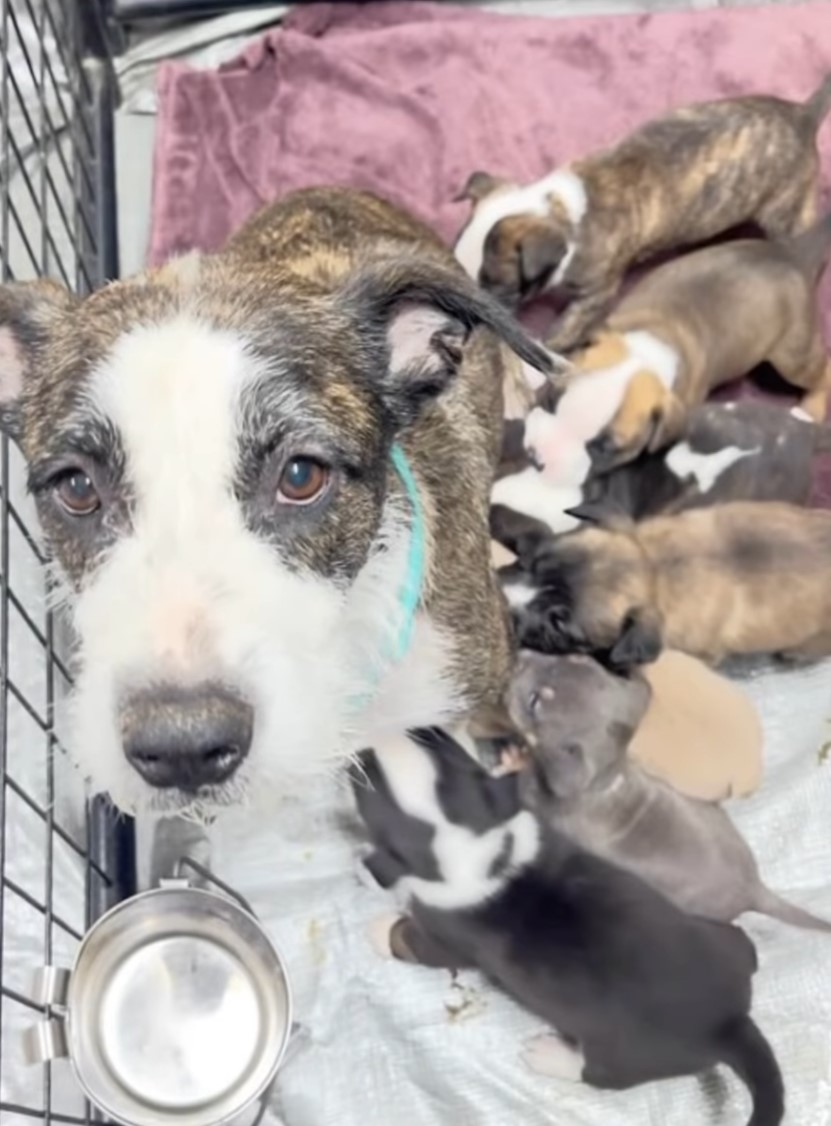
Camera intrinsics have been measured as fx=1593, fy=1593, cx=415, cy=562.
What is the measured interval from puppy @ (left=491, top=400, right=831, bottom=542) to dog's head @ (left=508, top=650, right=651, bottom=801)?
372 mm

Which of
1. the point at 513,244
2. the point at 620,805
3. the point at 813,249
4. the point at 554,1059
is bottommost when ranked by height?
the point at 554,1059

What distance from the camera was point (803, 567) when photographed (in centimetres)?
303

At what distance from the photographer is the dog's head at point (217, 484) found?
6.27 feet

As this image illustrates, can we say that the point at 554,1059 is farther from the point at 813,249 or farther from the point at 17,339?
the point at 813,249

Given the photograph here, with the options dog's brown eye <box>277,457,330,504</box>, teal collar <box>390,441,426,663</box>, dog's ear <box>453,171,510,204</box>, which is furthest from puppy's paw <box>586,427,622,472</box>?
dog's brown eye <box>277,457,330,504</box>

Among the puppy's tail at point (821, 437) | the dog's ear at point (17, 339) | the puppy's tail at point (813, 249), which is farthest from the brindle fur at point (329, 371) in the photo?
the puppy's tail at point (813, 249)

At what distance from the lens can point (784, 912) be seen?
2912 millimetres

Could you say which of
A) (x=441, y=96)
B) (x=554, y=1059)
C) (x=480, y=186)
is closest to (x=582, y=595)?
(x=554, y=1059)

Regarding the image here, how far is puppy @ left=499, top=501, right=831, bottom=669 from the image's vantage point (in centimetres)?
299

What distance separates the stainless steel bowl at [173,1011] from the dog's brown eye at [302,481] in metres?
1.03

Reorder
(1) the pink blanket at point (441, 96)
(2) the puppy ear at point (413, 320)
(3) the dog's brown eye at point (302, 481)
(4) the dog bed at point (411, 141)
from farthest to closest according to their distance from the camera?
(1) the pink blanket at point (441, 96), (4) the dog bed at point (411, 141), (2) the puppy ear at point (413, 320), (3) the dog's brown eye at point (302, 481)

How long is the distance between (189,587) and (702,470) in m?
1.63

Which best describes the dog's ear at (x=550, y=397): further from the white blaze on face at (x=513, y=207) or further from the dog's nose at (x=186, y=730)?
the dog's nose at (x=186, y=730)

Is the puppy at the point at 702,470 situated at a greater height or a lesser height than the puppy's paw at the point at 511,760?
greater
